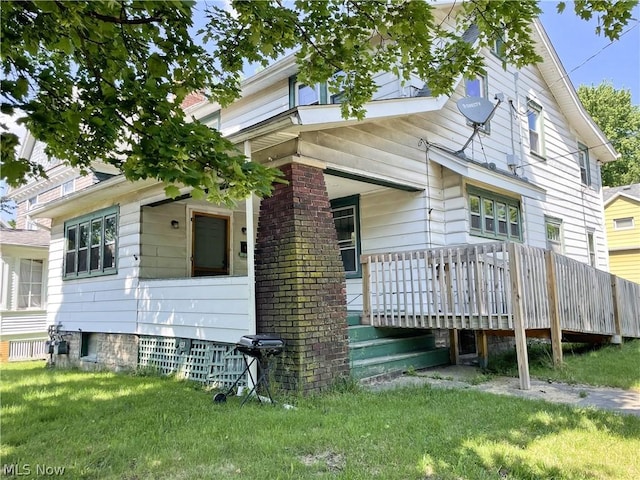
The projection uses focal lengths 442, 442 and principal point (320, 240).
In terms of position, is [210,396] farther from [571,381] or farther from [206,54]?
[571,381]

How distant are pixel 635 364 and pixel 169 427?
729 centimetres

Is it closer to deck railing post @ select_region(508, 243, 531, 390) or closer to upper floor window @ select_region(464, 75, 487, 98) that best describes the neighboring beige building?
upper floor window @ select_region(464, 75, 487, 98)

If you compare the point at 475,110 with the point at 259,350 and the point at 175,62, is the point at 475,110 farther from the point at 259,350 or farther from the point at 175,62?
the point at 259,350

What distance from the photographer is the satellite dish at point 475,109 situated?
8.61m

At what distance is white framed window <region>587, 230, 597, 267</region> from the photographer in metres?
13.9

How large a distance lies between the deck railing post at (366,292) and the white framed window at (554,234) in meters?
6.65

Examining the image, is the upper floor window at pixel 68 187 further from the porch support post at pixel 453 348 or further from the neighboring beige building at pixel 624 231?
the neighboring beige building at pixel 624 231

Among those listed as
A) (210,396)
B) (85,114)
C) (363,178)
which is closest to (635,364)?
(363,178)

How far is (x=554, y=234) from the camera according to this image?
40.0 ft

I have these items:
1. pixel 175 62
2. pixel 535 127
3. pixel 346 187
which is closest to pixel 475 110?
pixel 346 187

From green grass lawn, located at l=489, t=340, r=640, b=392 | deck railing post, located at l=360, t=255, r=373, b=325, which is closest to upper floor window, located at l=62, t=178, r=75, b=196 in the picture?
deck railing post, located at l=360, t=255, r=373, b=325

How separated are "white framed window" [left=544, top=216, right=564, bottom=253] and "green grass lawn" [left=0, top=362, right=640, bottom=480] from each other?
790 centimetres

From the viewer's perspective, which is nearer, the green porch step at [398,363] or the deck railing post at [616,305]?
the green porch step at [398,363]

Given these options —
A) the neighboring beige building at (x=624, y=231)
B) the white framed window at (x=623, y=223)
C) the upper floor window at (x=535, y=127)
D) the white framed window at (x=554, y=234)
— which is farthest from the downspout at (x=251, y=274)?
the white framed window at (x=623, y=223)
